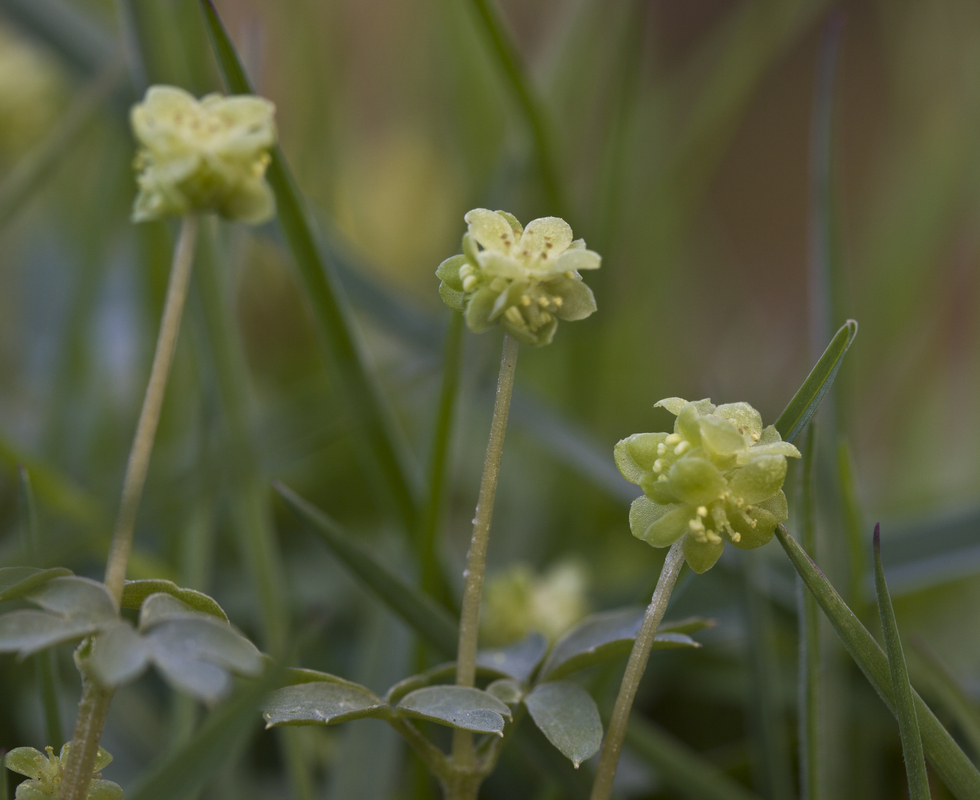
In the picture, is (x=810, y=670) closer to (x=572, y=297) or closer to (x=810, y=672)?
(x=810, y=672)

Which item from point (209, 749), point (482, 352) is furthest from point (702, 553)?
point (482, 352)

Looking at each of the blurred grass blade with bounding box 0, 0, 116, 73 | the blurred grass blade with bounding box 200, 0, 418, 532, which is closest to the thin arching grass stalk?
the blurred grass blade with bounding box 200, 0, 418, 532

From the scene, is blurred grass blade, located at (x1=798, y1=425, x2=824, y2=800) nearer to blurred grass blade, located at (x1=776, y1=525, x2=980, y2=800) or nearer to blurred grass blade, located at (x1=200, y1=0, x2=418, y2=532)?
blurred grass blade, located at (x1=776, y1=525, x2=980, y2=800)

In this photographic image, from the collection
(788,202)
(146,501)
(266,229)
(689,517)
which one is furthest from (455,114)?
(788,202)

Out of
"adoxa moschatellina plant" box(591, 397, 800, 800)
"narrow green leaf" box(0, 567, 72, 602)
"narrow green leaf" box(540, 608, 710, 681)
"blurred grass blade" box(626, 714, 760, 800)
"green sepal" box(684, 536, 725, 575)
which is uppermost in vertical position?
"adoxa moschatellina plant" box(591, 397, 800, 800)

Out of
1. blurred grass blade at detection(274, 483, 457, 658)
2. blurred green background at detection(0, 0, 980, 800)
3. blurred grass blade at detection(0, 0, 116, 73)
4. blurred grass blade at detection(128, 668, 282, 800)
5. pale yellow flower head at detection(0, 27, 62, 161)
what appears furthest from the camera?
pale yellow flower head at detection(0, 27, 62, 161)

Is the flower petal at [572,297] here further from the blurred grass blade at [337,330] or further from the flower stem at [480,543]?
the blurred grass blade at [337,330]

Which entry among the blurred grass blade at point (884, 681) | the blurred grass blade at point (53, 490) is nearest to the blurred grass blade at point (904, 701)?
the blurred grass blade at point (884, 681)

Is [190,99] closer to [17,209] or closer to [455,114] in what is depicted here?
[17,209]
